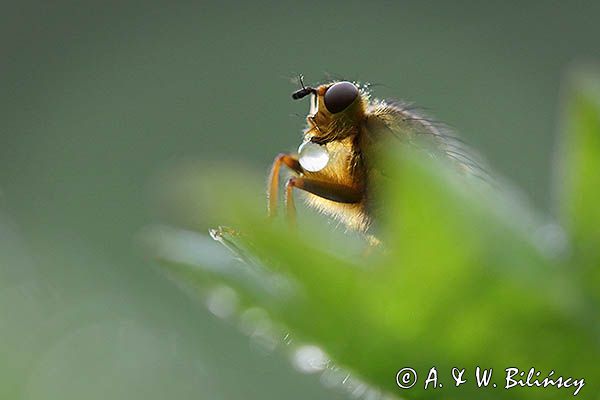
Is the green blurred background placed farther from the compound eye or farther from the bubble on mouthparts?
the compound eye

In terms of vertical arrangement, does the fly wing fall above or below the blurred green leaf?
above

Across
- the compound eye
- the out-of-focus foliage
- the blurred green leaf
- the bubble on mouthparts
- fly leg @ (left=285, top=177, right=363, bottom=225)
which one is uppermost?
the compound eye

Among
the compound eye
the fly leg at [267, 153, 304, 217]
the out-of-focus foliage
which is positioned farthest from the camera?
the compound eye

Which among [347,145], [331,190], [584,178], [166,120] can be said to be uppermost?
[166,120]

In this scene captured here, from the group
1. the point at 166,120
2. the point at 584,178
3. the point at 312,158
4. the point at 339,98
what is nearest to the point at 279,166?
the point at 312,158

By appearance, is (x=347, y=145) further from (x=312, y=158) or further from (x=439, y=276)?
(x=439, y=276)

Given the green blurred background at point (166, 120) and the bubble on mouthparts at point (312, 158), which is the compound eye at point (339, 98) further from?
the green blurred background at point (166, 120)

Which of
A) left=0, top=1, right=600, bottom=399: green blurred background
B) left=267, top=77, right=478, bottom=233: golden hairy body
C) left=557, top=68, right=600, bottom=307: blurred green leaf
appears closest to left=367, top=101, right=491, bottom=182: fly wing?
left=267, top=77, right=478, bottom=233: golden hairy body

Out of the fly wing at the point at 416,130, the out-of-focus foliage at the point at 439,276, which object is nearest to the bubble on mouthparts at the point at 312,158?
the fly wing at the point at 416,130
